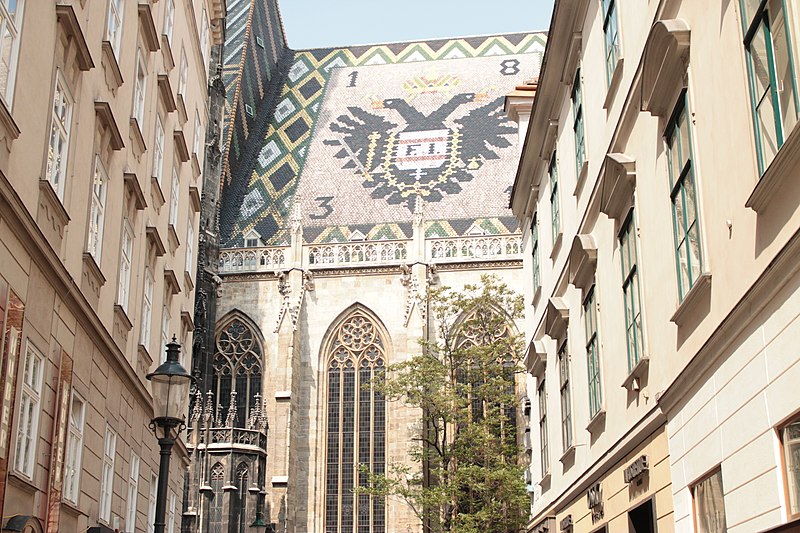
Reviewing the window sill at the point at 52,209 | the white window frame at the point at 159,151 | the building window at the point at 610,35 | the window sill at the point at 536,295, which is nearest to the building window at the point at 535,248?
the window sill at the point at 536,295

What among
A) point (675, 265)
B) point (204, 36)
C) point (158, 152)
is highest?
point (204, 36)

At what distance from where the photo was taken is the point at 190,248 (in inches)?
725

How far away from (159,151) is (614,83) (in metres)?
7.15

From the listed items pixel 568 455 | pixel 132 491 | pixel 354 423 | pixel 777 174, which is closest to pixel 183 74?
pixel 132 491

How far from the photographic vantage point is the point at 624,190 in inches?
375

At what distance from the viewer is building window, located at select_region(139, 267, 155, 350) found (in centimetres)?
1395

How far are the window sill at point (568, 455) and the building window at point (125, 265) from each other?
17.6 ft

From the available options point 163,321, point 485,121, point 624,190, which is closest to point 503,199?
point 485,121

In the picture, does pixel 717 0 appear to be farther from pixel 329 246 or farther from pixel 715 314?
pixel 329 246

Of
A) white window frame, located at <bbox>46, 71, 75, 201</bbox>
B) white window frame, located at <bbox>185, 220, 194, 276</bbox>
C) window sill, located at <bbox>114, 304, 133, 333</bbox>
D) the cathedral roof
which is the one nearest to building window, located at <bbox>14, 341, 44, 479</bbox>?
white window frame, located at <bbox>46, 71, 75, 201</bbox>

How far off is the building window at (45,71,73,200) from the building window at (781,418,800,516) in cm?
621

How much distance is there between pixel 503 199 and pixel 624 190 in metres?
25.4

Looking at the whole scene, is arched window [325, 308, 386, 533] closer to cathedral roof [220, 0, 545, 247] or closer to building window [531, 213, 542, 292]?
cathedral roof [220, 0, 545, 247]

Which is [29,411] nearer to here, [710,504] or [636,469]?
[636,469]
